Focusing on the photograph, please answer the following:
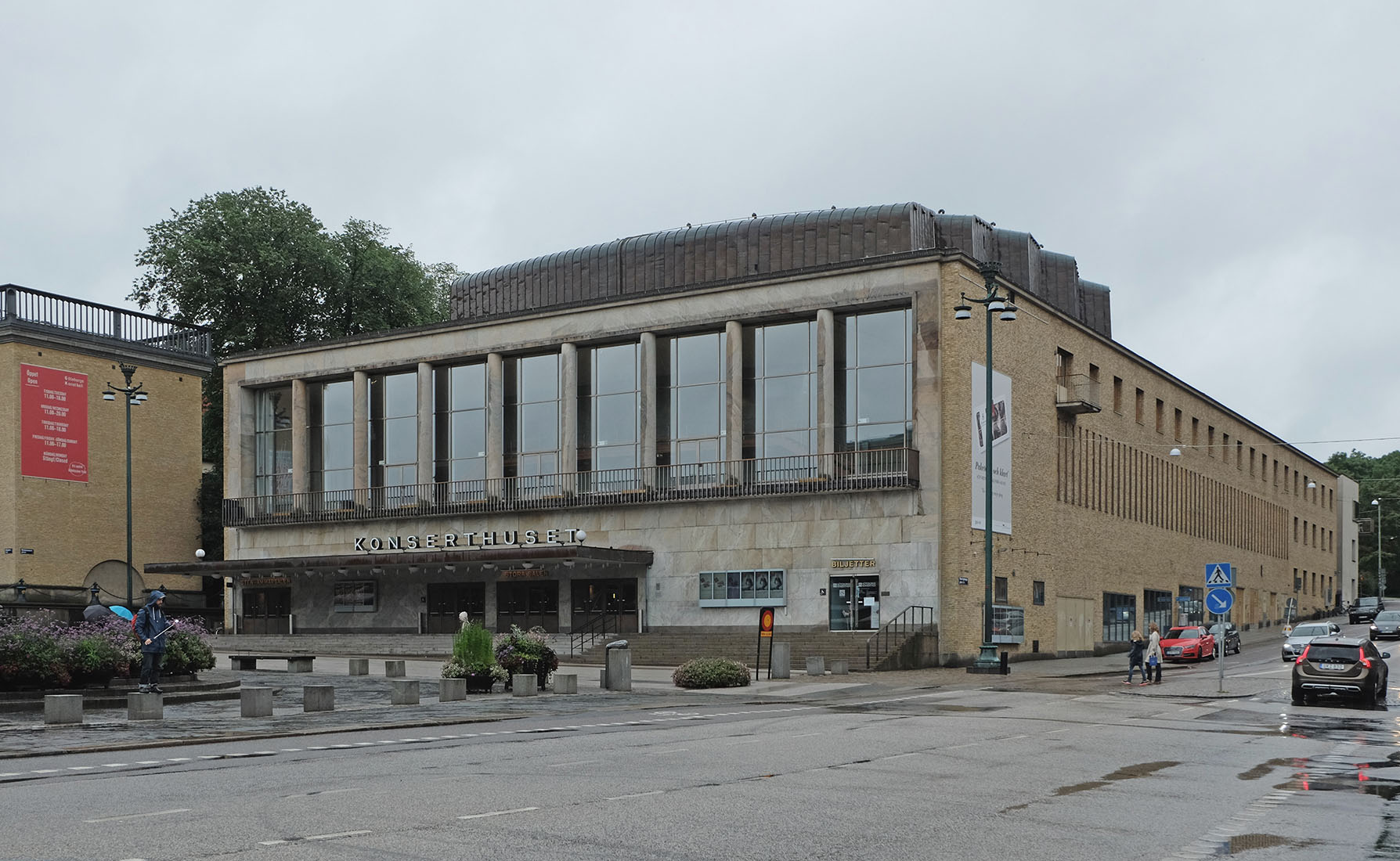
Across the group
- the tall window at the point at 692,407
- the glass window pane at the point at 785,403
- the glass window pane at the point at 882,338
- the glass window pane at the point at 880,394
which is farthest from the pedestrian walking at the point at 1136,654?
the tall window at the point at 692,407

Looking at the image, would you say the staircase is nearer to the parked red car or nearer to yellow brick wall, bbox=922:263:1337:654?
yellow brick wall, bbox=922:263:1337:654

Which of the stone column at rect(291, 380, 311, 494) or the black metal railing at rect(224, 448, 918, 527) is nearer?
the black metal railing at rect(224, 448, 918, 527)

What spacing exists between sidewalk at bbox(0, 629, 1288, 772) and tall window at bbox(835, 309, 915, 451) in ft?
28.0

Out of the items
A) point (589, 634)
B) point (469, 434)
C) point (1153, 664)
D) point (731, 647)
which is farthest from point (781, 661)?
point (469, 434)

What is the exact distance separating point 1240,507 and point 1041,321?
34885 mm

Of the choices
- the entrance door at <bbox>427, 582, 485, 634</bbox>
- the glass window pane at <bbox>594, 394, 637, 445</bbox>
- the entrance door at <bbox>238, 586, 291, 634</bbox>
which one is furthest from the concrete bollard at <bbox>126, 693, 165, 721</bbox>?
the entrance door at <bbox>238, 586, 291, 634</bbox>

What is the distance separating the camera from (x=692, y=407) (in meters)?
52.9

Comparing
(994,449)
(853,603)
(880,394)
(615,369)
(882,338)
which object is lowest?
(853,603)

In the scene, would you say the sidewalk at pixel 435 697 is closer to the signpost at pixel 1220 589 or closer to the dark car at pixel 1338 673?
the signpost at pixel 1220 589

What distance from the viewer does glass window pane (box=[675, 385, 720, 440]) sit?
5225 cm

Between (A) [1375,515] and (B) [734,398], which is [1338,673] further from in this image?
(A) [1375,515]

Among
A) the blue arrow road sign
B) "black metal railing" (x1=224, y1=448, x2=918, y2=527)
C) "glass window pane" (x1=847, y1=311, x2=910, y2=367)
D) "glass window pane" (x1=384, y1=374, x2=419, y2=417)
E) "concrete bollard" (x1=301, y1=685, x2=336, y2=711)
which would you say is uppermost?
"glass window pane" (x1=847, y1=311, x2=910, y2=367)

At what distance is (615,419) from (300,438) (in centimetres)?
1654

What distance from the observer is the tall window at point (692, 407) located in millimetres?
52062
